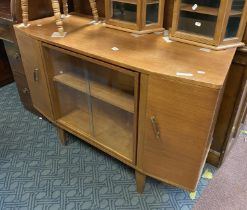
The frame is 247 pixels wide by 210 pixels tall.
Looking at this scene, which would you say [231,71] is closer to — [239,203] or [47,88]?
[239,203]

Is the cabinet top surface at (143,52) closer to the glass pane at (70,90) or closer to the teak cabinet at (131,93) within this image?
the teak cabinet at (131,93)

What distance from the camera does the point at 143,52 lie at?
1053 millimetres

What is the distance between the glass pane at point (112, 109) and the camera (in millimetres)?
1222

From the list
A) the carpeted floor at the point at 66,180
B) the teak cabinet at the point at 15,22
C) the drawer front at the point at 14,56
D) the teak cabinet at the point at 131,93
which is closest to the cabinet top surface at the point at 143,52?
the teak cabinet at the point at 131,93

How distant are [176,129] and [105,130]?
0.53 m

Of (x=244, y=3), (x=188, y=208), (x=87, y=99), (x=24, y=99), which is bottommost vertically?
(x=188, y=208)

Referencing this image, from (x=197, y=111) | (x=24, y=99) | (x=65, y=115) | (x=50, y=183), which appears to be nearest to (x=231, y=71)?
(x=197, y=111)

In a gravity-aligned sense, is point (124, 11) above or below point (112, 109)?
above

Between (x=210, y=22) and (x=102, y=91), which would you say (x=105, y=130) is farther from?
(x=210, y=22)

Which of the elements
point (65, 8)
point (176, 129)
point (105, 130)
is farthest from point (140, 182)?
point (65, 8)

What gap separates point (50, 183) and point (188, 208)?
2.58ft

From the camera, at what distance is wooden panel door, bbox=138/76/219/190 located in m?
0.88

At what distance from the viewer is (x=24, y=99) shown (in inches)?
76.0

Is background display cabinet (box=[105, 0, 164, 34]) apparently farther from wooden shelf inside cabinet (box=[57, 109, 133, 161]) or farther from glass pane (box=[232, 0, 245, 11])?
wooden shelf inside cabinet (box=[57, 109, 133, 161])
